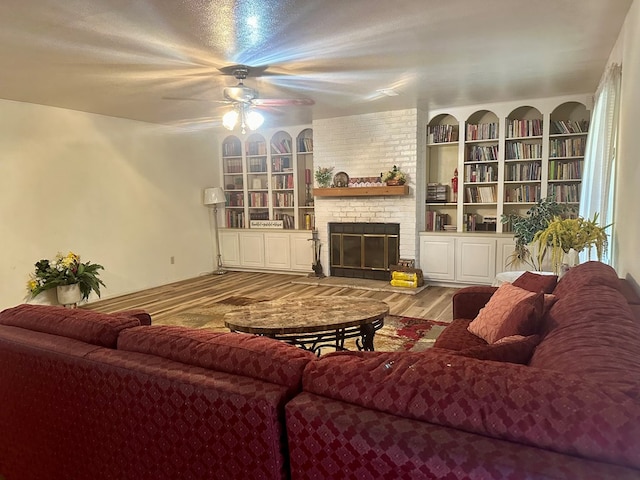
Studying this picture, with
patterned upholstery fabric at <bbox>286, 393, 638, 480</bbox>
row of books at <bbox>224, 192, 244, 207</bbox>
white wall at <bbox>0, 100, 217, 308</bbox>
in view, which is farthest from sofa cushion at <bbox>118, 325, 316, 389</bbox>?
row of books at <bbox>224, 192, 244, 207</bbox>

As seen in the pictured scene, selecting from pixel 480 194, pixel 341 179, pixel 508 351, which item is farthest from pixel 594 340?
pixel 341 179

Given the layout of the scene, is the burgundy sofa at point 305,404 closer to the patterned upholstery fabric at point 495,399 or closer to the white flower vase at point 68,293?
the patterned upholstery fabric at point 495,399

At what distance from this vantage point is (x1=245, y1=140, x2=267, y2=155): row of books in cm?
737

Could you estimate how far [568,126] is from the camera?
17.6 ft

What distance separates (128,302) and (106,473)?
4262mm

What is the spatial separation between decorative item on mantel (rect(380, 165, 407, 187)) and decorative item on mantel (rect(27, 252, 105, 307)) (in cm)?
384

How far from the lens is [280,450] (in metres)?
1.17

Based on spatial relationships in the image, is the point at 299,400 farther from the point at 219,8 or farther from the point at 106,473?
the point at 219,8

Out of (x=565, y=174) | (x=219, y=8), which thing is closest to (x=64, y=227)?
(x=219, y=8)

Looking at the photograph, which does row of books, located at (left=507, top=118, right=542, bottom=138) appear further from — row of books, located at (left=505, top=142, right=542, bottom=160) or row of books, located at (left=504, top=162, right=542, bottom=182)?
row of books, located at (left=504, top=162, right=542, bottom=182)

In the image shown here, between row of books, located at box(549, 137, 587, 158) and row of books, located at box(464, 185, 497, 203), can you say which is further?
row of books, located at box(464, 185, 497, 203)

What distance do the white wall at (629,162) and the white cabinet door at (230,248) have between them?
5.65 m

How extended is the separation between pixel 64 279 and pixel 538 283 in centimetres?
448

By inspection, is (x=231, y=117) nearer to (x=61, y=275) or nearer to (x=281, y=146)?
(x=61, y=275)
